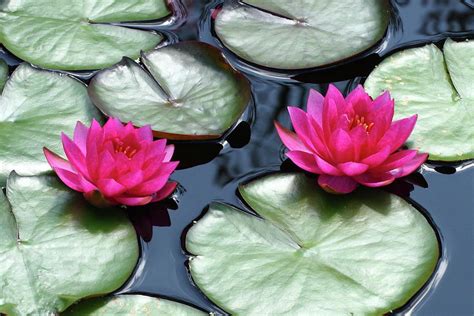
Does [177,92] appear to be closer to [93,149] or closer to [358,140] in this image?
[93,149]

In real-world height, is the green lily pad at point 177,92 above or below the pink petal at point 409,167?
below

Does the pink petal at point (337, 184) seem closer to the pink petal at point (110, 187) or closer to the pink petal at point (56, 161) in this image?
the pink petal at point (110, 187)

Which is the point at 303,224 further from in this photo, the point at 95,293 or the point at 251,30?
the point at 251,30

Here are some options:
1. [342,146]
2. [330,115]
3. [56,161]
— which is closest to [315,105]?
[330,115]

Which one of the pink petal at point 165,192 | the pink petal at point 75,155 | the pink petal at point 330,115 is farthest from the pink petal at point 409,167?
the pink petal at point 75,155

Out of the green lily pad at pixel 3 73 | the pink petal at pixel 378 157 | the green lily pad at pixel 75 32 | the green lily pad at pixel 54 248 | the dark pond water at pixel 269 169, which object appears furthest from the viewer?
the green lily pad at pixel 75 32

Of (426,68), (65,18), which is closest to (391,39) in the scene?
(426,68)
